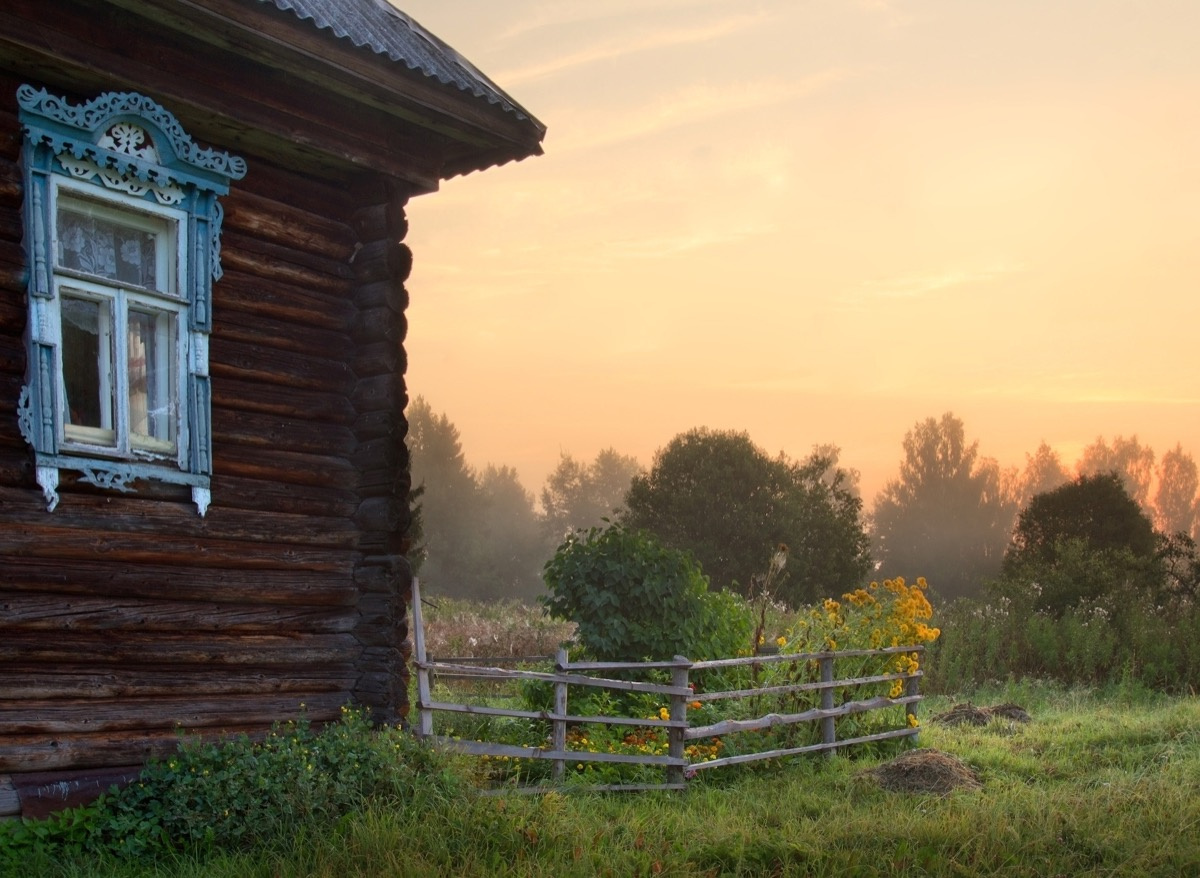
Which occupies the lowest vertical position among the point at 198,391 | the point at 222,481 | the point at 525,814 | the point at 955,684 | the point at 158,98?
the point at 955,684

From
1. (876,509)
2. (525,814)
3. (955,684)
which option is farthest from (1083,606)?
(876,509)

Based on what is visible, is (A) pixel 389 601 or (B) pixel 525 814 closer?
(B) pixel 525 814

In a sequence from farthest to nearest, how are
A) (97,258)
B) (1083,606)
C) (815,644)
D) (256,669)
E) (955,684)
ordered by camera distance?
(1083,606), (955,684), (815,644), (256,669), (97,258)

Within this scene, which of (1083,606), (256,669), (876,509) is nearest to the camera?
(256,669)

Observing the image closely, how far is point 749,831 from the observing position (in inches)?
290

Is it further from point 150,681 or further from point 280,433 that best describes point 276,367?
point 150,681

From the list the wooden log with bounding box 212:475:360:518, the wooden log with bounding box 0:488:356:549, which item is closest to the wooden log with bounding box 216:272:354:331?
the wooden log with bounding box 212:475:360:518

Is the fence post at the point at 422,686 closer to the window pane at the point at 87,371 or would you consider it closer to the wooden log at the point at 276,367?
the wooden log at the point at 276,367

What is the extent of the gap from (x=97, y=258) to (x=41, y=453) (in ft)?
4.08

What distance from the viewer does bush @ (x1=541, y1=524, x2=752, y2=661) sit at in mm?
11344

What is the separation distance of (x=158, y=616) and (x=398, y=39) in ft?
14.3

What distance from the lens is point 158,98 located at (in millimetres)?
6883

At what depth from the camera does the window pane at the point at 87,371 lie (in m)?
6.58

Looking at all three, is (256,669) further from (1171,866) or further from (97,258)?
(1171,866)
